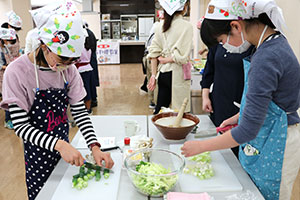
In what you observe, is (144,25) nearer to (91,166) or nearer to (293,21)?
(293,21)

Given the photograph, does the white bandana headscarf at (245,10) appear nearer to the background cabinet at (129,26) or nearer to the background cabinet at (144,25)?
the background cabinet at (144,25)

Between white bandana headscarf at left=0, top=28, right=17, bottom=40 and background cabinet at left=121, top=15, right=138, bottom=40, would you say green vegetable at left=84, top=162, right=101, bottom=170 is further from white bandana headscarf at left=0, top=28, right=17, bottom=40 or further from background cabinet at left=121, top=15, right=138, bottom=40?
background cabinet at left=121, top=15, right=138, bottom=40

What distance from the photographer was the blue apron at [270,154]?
3.50ft

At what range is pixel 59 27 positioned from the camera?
1.07 meters

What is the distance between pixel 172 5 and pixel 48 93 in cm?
143

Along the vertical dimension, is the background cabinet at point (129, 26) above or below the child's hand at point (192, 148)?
above

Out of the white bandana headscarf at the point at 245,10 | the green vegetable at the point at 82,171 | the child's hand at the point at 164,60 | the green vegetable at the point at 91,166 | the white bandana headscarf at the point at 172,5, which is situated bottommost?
the green vegetable at the point at 82,171

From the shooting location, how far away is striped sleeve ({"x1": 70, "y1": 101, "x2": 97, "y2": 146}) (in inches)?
53.3

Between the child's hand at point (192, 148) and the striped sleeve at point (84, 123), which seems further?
the striped sleeve at point (84, 123)

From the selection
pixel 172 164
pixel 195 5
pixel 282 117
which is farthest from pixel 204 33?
pixel 195 5

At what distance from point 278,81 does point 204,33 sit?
1.19ft

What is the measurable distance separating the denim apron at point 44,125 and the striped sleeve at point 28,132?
9 centimetres

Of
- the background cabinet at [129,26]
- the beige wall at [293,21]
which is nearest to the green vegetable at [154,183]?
the beige wall at [293,21]

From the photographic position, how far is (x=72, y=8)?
1113 millimetres
